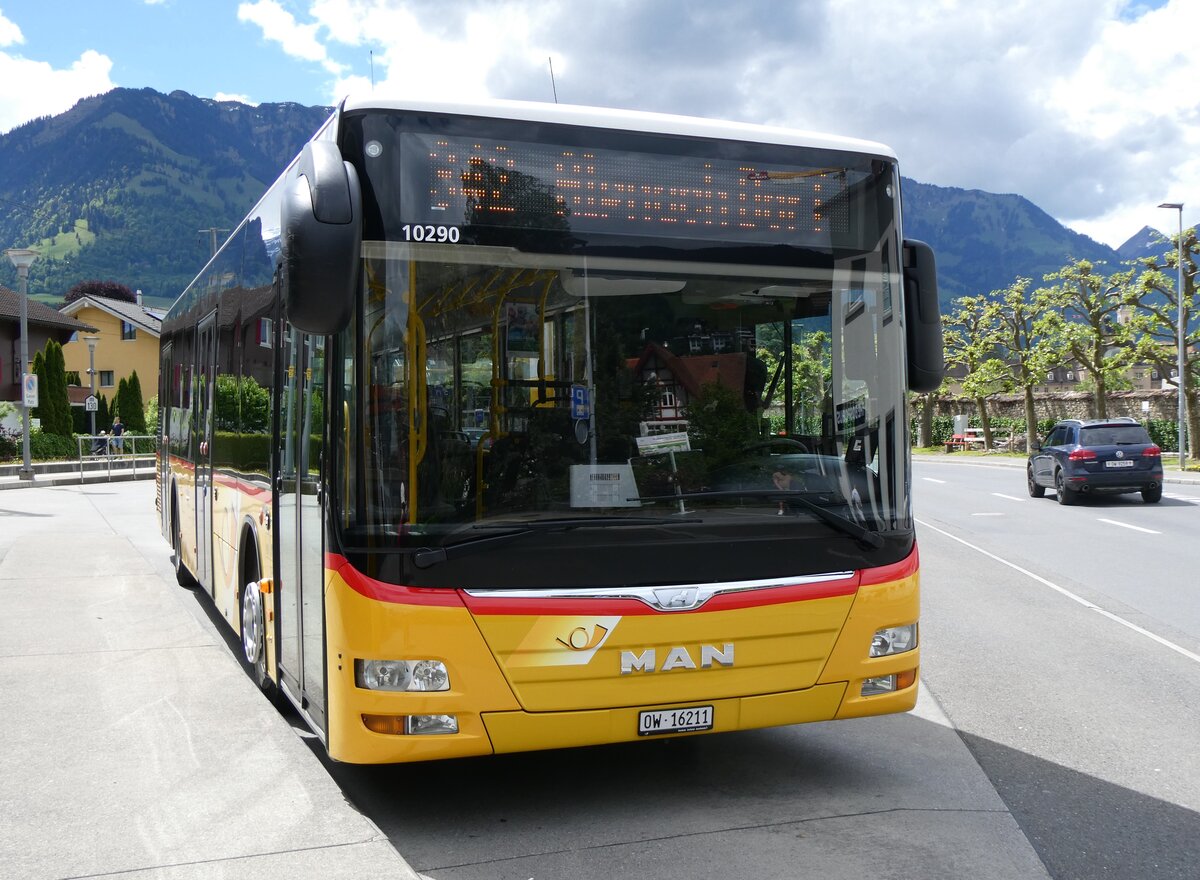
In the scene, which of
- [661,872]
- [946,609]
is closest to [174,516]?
[946,609]

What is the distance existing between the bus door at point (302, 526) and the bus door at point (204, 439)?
2.95 meters

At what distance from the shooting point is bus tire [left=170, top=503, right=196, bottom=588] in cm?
1194

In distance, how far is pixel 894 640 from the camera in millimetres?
5195

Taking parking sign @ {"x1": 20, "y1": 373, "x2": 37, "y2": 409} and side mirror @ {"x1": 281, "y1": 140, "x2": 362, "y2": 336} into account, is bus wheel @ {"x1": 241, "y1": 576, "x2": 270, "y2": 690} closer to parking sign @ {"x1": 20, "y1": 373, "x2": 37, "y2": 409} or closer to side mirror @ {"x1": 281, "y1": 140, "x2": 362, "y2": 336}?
side mirror @ {"x1": 281, "y1": 140, "x2": 362, "y2": 336}

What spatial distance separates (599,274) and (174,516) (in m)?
8.77

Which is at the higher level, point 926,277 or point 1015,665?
point 926,277

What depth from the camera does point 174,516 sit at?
1232 centimetres

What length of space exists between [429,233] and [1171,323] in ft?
138

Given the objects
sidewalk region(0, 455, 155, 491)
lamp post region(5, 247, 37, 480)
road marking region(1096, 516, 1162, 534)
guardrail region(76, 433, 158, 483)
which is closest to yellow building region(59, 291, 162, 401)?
guardrail region(76, 433, 158, 483)

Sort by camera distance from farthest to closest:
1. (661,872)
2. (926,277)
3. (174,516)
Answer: (174,516) → (926,277) → (661,872)

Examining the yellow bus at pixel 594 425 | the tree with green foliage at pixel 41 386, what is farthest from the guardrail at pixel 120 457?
the yellow bus at pixel 594 425

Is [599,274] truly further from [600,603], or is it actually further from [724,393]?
[600,603]

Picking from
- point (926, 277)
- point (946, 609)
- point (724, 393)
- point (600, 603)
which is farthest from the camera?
point (946, 609)

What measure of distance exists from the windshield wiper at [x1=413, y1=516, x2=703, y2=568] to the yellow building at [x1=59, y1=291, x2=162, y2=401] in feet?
261
